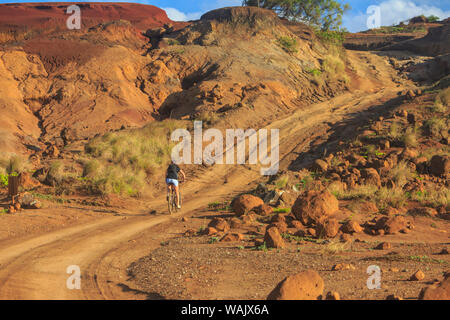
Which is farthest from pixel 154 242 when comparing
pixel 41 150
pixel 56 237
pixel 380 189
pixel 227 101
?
pixel 227 101

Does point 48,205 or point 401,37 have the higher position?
point 401,37

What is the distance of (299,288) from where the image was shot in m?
3.53

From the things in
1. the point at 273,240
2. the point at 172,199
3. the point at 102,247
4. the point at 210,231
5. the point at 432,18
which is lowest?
the point at 102,247

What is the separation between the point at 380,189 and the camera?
10.3 m

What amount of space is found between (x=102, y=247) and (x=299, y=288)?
4.58 meters

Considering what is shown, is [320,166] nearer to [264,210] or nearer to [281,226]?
[264,210]

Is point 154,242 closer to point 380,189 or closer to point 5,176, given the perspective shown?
point 380,189

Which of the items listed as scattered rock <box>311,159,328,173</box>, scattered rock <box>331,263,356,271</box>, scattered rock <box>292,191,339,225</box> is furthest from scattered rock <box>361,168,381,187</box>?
scattered rock <box>331,263,356,271</box>

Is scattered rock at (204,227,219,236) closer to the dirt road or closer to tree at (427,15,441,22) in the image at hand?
the dirt road

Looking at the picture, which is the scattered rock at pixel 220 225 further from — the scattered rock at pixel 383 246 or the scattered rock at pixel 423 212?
the scattered rock at pixel 423 212

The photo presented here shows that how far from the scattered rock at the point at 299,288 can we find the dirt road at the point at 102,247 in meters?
1.78

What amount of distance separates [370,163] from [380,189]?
6.23ft

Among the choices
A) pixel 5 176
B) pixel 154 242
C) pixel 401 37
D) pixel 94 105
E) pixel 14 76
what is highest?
pixel 401 37

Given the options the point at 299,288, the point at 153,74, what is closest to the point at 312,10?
the point at 153,74
